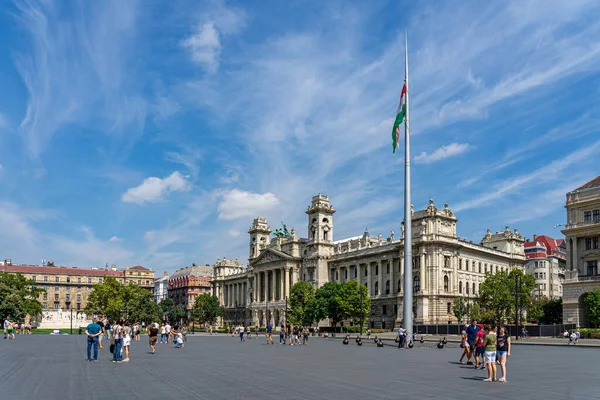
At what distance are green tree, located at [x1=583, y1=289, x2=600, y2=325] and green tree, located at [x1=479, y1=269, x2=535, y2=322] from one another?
35.7 ft

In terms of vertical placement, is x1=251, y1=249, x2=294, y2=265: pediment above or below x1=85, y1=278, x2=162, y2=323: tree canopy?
above

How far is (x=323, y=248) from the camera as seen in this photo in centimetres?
12212

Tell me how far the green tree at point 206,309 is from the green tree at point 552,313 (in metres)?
79.8

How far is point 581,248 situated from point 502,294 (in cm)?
1161

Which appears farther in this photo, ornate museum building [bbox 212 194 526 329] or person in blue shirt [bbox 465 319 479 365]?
ornate museum building [bbox 212 194 526 329]

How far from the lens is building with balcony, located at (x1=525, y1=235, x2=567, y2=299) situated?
130875 millimetres

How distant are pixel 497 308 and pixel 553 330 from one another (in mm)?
18587

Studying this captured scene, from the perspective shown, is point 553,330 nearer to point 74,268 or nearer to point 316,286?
point 316,286

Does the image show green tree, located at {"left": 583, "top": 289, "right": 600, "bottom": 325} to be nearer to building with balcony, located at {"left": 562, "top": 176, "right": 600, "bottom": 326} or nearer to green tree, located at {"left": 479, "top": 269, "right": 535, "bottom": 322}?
building with balcony, located at {"left": 562, "top": 176, "right": 600, "bottom": 326}

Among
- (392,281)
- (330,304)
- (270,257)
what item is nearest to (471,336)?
(330,304)

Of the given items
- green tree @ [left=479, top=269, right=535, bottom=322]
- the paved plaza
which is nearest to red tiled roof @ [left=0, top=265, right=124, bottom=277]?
green tree @ [left=479, top=269, right=535, bottom=322]

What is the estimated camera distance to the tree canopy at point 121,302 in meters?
126

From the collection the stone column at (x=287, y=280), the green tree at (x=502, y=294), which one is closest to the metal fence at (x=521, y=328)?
the green tree at (x=502, y=294)

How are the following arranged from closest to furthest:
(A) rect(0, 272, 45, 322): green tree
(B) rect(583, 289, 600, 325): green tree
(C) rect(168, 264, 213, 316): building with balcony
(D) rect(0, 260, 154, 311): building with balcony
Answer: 1. (B) rect(583, 289, 600, 325): green tree
2. (A) rect(0, 272, 45, 322): green tree
3. (D) rect(0, 260, 154, 311): building with balcony
4. (C) rect(168, 264, 213, 316): building with balcony
